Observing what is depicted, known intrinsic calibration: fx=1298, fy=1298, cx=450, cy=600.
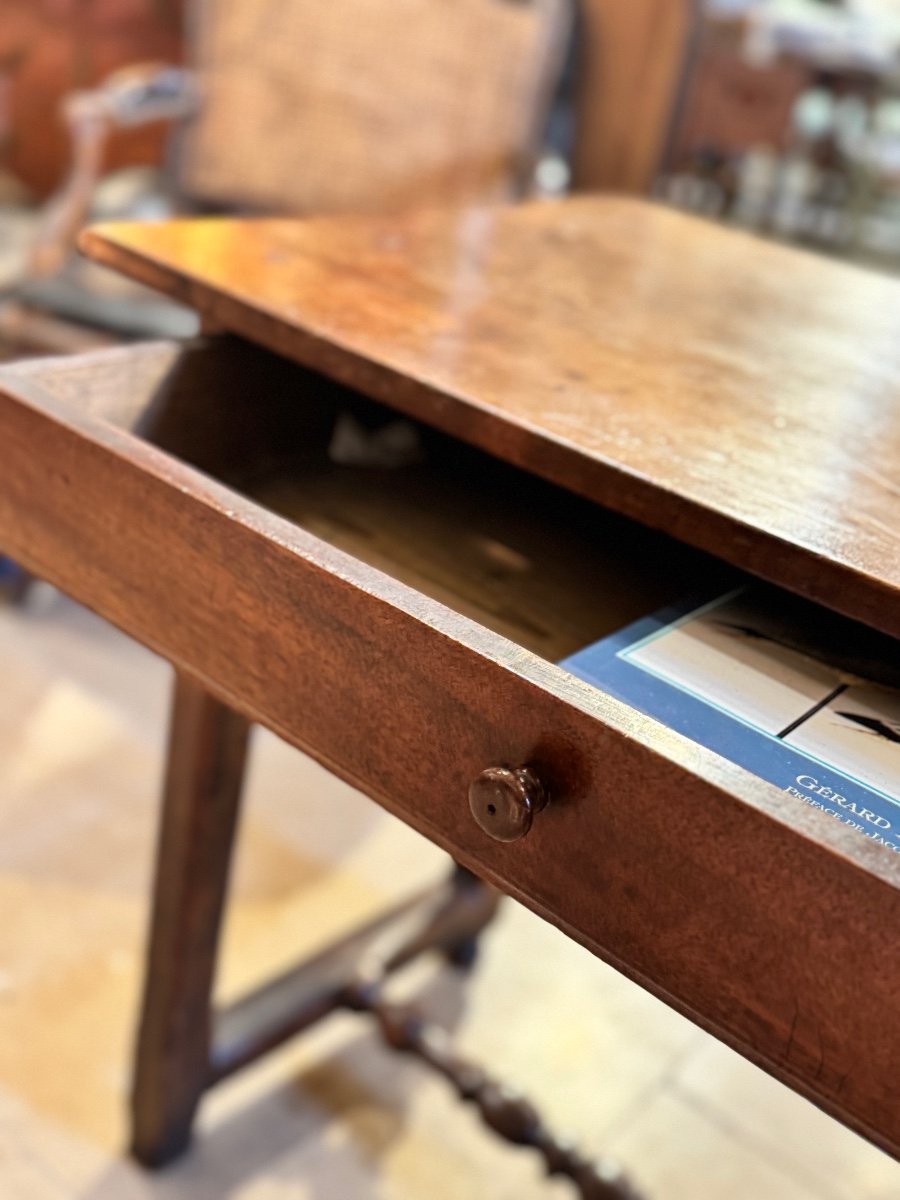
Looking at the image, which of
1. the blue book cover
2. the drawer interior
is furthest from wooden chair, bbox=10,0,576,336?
the blue book cover

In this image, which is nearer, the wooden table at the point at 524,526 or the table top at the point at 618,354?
the wooden table at the point at 524,526

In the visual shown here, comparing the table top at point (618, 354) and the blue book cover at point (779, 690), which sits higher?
the table top at point (618, 354)

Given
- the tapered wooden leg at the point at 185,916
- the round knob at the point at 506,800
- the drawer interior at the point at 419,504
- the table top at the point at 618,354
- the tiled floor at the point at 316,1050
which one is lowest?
the tiled floor at the point at 316,1050

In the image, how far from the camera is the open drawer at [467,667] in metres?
0.45

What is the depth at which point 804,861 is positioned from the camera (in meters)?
0.43

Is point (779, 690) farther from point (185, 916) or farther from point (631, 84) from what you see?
point (631, 84)

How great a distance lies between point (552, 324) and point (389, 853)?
2.84 feet

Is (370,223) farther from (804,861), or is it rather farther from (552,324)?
(804,861)

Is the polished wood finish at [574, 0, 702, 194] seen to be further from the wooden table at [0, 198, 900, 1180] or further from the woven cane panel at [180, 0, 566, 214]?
the wooden table at [0, 198, 900, 1180]

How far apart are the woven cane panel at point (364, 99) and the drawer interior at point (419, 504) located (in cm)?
110

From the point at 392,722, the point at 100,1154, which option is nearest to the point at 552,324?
the point at 392,722

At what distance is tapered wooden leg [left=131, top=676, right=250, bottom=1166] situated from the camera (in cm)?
96

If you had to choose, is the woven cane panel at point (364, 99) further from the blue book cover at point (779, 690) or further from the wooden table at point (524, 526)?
the blue book cover at point (779, 690)

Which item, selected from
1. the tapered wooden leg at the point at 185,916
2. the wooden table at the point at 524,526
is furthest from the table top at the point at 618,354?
the tapered wooden leg at the point at 185,916
